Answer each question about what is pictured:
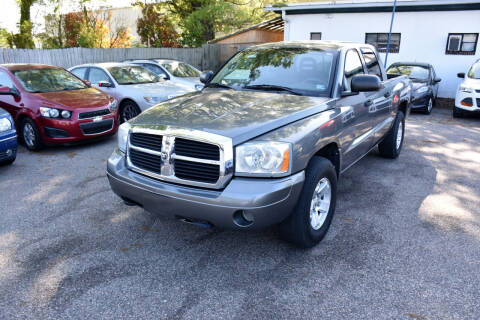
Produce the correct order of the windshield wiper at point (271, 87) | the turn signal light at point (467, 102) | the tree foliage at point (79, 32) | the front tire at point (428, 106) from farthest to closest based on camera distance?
the tree foliage at point (79, 32), the front tire at point (428, 106), the turn signal light at point (467, 102), the windshield wiper at point (271, 87)

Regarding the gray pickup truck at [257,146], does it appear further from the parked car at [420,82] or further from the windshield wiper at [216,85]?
the parked car at [420,82]

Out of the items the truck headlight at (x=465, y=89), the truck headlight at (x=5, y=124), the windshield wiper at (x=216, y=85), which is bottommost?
the truck headlight at (x=5, y=124)

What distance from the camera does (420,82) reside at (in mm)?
11477

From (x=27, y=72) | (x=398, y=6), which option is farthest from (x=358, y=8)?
(x=27, y=72)

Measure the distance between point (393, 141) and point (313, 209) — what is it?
3.35 meters

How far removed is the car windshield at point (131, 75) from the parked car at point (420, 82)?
6.89 meters

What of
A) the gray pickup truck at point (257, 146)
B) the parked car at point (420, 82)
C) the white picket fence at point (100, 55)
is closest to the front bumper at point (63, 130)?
the gray pickup truck at point (257, 146)

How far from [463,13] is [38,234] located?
48.8ft

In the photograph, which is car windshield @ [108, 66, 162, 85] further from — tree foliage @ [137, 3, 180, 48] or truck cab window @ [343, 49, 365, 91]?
tree foliage @ [137, 3, 180, 48]

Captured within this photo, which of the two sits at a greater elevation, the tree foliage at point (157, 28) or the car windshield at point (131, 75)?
the tree foliage at point (157, 28)

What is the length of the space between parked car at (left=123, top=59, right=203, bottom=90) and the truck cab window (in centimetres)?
674

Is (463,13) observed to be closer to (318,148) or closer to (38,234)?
(318,148)

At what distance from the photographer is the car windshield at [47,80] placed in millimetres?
7285

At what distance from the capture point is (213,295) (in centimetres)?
288
